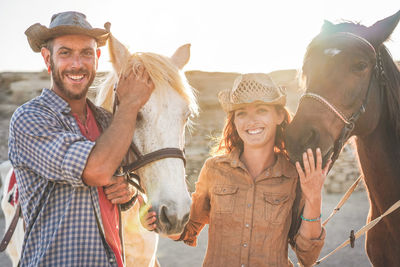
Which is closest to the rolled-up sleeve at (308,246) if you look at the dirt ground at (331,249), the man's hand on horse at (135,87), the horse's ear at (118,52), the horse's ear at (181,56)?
the man's hand on horse at (135,87)

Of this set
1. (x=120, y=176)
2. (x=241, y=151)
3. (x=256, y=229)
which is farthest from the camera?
(x=241, y=151)

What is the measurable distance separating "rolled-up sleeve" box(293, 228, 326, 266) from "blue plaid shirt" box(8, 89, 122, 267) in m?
1.03

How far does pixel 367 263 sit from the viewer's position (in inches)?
203

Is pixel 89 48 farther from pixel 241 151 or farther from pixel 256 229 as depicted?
pixel 256 229

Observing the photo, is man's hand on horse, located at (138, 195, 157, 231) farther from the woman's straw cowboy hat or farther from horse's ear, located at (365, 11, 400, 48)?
horse's ear, located at (365, 11, 400, 48)

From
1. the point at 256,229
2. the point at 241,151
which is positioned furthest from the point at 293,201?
the point at 241,151

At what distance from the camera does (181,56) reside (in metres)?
2.24

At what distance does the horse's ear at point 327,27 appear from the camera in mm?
2125

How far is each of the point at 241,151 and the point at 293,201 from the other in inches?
19.0

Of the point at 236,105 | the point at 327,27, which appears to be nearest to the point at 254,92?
the point at 236,105

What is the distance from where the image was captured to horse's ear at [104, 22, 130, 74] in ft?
6.25

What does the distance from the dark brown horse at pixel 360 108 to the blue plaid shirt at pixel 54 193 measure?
44.1 inches

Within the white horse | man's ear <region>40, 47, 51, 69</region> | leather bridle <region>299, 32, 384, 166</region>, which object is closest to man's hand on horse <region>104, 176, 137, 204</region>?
the white horse

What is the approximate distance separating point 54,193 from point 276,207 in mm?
1241
